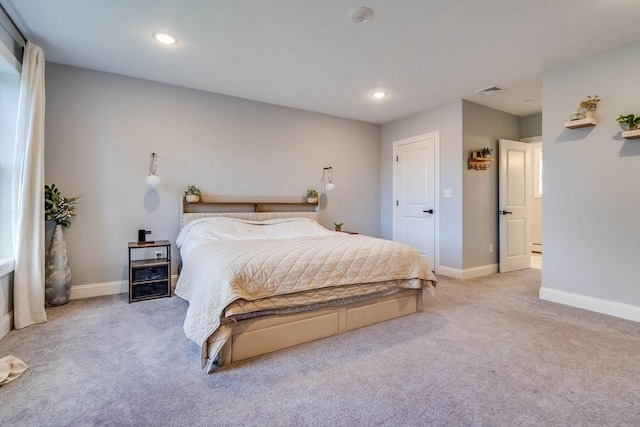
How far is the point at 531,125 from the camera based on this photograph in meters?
4.83

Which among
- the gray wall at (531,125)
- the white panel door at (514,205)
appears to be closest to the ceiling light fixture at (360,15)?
the white panel door at (514,205)

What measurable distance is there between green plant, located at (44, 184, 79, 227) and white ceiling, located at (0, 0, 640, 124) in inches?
55.1

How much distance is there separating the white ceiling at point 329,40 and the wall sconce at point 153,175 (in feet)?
3.17

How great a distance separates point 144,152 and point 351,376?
339cm

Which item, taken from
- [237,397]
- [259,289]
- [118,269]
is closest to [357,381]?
[237,397]

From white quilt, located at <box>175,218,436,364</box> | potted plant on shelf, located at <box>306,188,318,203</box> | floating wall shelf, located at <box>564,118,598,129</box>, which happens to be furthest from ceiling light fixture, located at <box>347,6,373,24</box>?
potted plant on shelf, located at <box>306,188,318,203</box>

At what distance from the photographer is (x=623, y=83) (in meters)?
2.81

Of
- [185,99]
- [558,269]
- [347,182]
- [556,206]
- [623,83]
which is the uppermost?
[185,99]

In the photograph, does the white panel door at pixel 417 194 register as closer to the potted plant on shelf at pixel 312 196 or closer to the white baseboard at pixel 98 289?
the potted plant on shelf at pixel 312 196

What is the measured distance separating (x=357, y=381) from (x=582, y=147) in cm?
325

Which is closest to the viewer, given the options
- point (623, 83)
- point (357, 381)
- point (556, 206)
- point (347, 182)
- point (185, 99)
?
point (357, 381)

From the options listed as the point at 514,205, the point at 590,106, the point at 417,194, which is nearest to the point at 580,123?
the point at 590,106

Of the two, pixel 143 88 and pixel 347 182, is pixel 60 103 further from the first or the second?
pixel 347 182

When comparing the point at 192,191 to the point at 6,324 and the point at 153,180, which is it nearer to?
the point at 153,180
